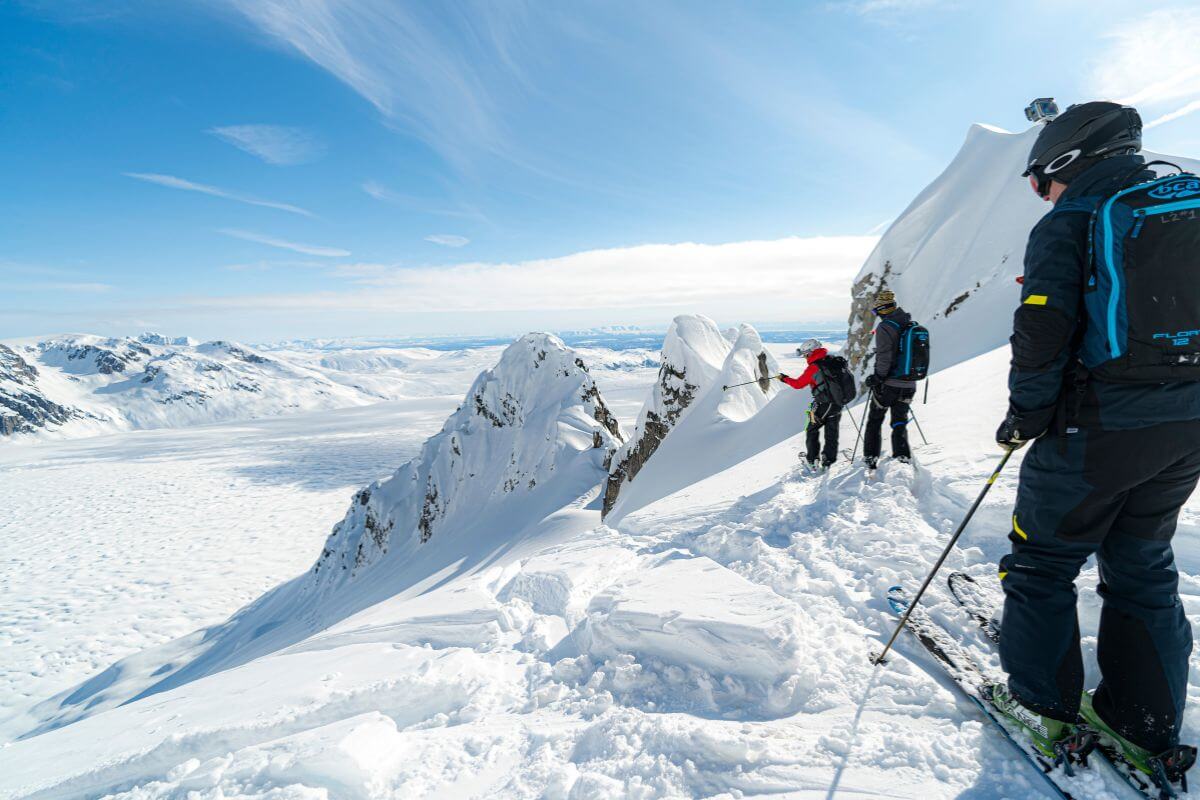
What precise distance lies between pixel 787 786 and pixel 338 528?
137ft

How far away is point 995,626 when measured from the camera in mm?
3436

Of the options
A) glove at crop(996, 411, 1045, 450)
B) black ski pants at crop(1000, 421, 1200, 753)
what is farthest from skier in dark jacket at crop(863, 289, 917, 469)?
black ski pants at crop(1000, 421, 1200, 753)

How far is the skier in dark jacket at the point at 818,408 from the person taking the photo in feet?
25.6

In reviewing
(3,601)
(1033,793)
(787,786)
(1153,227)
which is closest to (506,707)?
(787,786)

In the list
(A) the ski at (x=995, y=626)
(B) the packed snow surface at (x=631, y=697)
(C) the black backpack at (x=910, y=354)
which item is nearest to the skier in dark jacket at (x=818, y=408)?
(C) the black backpack at (x=910, y=354)

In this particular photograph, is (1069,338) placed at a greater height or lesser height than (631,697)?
greater

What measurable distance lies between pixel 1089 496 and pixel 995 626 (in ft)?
5.36

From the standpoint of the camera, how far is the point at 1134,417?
2248 millimetres

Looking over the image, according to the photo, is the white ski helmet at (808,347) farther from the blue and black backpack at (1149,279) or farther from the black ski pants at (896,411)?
the blue and black backpack at (1149,279)

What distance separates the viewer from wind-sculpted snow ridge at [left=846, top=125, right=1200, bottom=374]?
1533cm

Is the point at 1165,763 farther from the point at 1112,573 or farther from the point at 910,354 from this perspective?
the point at 910,354

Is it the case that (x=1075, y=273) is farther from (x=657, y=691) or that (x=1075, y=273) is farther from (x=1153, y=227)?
(x=657, y=691)

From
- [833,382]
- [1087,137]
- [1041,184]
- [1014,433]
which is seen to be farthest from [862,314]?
[1014,433]

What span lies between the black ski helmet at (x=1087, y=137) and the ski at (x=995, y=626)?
113 inches
